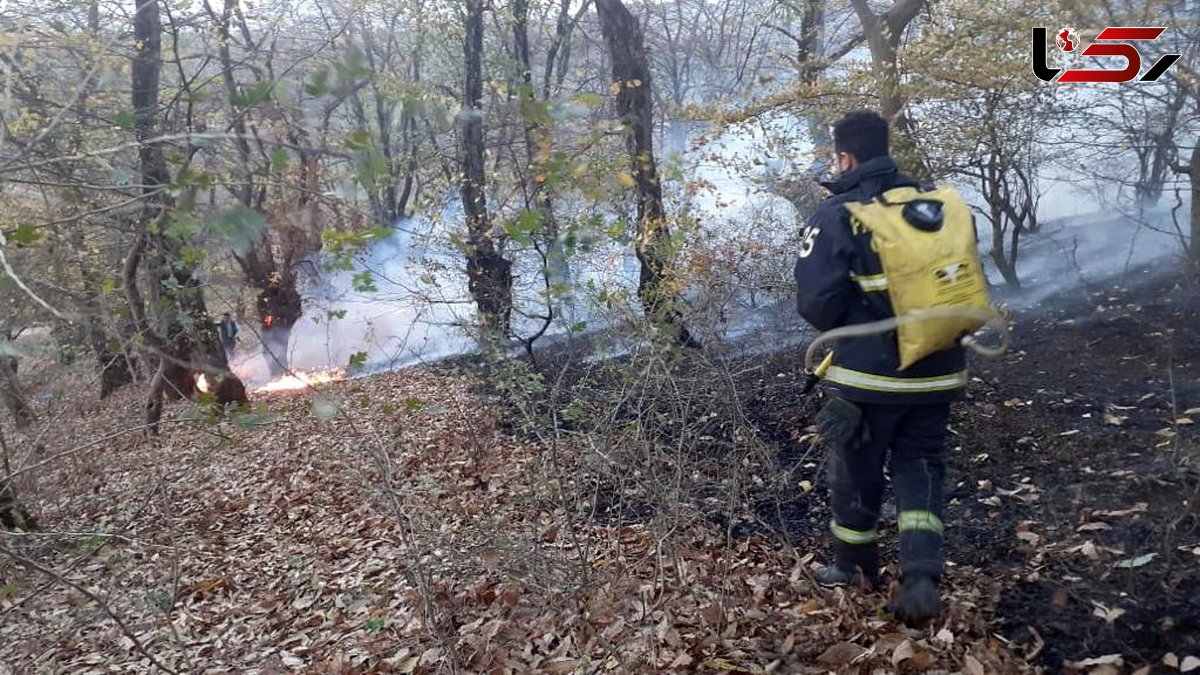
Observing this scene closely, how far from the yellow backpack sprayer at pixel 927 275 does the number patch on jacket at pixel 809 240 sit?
22 centimetres

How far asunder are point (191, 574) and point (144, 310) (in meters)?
3.66

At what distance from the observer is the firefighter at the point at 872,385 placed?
3.30 meters

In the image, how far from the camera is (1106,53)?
8227 millimetres

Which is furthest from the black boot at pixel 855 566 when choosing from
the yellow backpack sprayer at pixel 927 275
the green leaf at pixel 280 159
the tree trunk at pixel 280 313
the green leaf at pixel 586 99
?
the tree trunk at pixel 280 313

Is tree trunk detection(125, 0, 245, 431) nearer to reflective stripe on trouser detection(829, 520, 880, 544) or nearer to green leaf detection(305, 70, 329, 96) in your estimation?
green leaf detection(305, 70, 329, 96)

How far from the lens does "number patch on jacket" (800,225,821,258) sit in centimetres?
342

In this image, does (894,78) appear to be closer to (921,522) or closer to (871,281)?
(871,281)

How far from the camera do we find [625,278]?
9.01 metres

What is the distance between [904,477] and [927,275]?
0.90 meters

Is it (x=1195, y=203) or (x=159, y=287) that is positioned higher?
(x=159, y=287)

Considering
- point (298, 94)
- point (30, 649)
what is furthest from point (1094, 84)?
point (30, 649)

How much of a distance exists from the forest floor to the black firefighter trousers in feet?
1.04

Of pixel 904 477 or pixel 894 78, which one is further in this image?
pixel 894 78

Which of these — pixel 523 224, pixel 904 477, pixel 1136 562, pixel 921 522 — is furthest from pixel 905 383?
pixel 523 224
